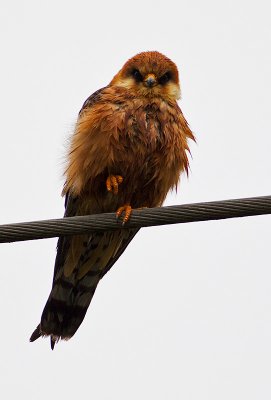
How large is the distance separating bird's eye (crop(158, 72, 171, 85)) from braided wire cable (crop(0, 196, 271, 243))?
6.53 feet

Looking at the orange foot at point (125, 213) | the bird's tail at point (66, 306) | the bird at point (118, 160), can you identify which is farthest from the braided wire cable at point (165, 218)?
the bird's tail at point (66, 306)

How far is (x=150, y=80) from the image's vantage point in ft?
20.9

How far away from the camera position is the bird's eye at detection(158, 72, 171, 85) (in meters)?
6.52

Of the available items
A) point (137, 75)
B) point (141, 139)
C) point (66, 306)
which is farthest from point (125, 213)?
point (66, 306)

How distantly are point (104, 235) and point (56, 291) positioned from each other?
0.62 metres

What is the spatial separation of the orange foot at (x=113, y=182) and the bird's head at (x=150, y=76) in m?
0.66

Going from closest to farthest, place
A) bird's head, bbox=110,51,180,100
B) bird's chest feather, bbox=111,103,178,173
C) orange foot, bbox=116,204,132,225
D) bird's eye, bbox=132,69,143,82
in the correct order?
orange foot, bbox=116,204,132,225, bird's chest feather, bbox=111,103,178,173, bird's head, bbox=110,51,180,100, bird's eye, bbox=132,69,143,82

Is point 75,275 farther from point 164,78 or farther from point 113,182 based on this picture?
point 164,78

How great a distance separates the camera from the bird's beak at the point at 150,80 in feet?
20.8

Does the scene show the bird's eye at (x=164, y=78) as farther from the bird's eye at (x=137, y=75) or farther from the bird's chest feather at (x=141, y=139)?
the bird's chest feather at (x=141, y=139)

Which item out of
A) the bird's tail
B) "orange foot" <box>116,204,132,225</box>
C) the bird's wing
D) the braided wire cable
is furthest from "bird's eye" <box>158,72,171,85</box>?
the braided wire cable

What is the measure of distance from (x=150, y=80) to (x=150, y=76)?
81mm

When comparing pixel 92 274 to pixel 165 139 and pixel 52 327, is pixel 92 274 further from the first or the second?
pixel 165 139

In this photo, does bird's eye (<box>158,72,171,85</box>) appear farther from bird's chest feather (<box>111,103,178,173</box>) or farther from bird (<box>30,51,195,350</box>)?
bird's chest feather (<box>111,103,178,173</box>)
